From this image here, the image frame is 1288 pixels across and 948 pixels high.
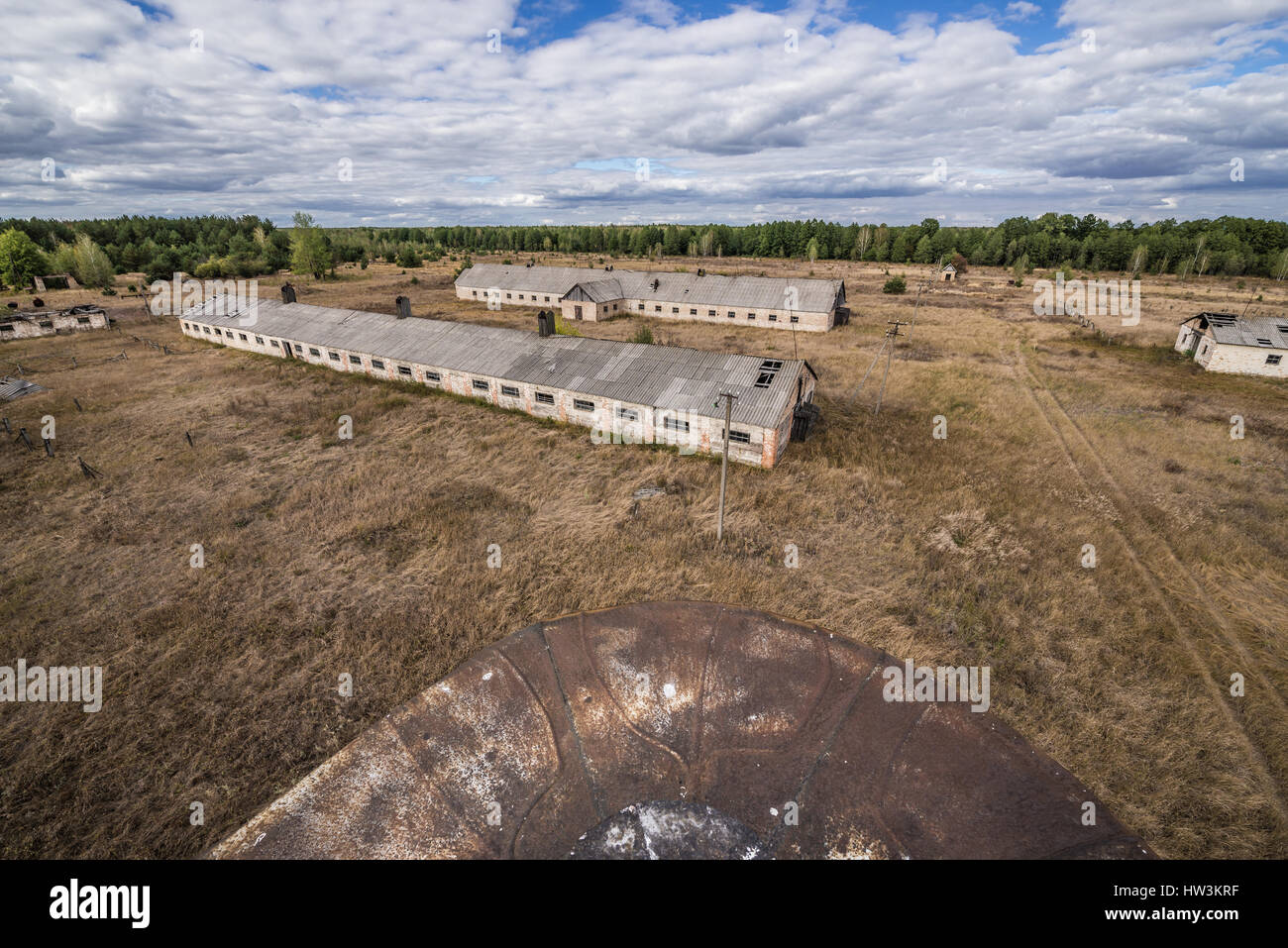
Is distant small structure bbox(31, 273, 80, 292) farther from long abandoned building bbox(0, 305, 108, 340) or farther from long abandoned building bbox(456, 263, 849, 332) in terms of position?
long abandoned building bbox(456, 263, 849, 332)

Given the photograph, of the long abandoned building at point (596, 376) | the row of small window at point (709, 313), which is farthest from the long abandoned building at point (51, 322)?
the row of small window at point (709, 313)

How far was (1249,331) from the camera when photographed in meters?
38.3

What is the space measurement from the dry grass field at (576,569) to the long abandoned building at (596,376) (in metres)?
1.63

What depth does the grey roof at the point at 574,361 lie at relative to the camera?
26094mm

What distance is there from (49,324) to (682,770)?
255 feet

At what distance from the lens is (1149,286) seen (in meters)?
85.0

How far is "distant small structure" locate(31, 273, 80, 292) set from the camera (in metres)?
74.5

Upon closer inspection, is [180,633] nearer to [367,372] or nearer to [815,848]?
[815,848]

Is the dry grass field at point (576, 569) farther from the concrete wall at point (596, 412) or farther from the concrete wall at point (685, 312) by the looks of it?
the concrete wall at point (685, 312)

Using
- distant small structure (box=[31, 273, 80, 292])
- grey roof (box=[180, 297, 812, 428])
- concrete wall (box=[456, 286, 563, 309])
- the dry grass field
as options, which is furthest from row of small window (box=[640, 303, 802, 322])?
distant small structure (box=[31, 273, 80, 292])

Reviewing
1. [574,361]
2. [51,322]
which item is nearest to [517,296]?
[574,361]

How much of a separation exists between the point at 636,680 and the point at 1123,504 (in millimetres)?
23461

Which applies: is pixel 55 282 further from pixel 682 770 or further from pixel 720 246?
pixel 720 246

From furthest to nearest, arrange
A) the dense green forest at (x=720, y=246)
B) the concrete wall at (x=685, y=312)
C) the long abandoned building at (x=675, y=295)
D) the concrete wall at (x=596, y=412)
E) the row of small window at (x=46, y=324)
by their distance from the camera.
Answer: the dense green forest at (x=720, y=246) < the long abandoned building at (x=675, y=295) < the concrete wall at (x=685, y=312) < the row of small window at (x=46, y=324) < the concrete wall at (x=596, y=412)
